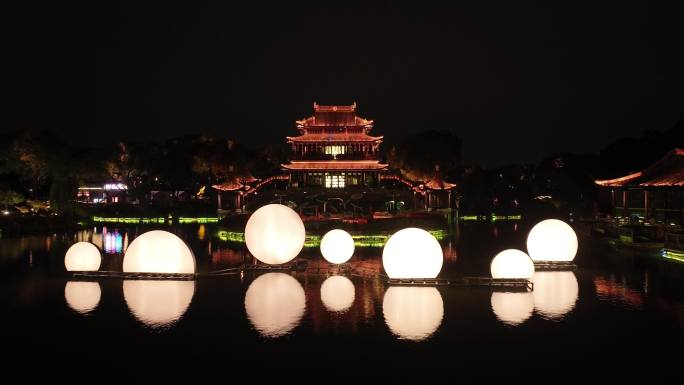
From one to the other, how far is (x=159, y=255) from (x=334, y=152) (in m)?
45.6

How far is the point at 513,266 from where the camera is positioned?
1880 centimetres

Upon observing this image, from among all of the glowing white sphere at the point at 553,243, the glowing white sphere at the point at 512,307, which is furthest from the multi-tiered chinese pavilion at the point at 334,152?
the glowing white sphere at the point at 512,307

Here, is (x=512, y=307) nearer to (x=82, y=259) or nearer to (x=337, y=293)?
(x=337, y=293)

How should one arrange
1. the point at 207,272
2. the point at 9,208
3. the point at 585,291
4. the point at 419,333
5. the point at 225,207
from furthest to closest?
the point at 225,207
the point at 9,208
the point at 207,272
the point at 585,291
the point at 419,333

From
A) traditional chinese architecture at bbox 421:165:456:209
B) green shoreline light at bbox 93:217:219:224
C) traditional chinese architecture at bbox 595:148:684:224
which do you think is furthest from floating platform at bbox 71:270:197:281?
traditional chinese architecture at bbox 421:165:456:209

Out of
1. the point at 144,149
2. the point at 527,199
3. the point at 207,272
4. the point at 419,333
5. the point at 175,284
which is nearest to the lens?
the point at 419,333

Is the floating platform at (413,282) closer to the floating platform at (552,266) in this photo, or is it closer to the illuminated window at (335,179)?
the floating platform at (552,266)

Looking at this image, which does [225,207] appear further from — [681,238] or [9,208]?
[681,238]

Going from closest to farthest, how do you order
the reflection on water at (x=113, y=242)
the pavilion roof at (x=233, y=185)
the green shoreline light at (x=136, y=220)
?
the reflection on water at (x=113, y=242)
the green shoreline light at (x=136, y=220)
the pavilion roof at (x=233, y=185)

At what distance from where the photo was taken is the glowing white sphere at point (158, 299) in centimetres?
1446

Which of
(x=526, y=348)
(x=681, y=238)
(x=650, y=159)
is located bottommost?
(x=526, y=348)

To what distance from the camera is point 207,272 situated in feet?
71.1

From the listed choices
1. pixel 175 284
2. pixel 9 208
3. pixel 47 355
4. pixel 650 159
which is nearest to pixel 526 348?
pixel 47 355

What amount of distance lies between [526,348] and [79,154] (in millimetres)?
61290
